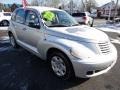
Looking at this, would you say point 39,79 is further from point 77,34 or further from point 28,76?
point 77,34

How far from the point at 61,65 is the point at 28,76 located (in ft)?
3.26

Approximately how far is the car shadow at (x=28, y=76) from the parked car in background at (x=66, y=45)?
0.25 metres

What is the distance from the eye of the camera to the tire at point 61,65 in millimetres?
4327

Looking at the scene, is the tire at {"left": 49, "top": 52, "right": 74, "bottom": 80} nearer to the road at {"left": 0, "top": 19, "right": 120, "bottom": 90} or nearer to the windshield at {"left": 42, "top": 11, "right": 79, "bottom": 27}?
the road at {"left": 0, "top": 19, "right": 120, "bottom": 90}

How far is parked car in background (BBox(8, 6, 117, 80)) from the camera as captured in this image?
4133 mm

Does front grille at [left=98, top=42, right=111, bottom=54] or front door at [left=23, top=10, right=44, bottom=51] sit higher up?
front door at [left=23, top=10, right=44, bottom=51]

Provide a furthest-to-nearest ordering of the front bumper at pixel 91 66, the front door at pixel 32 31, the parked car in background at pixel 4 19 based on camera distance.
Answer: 1. the parked car in background at pixel 4 19
2. the front door at pixel 32 31
3. the front bumper at pixel 91 66

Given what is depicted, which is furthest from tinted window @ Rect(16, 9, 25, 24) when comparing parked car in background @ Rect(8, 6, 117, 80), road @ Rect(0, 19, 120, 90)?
road @ Rect(0, 19, 120, 90)

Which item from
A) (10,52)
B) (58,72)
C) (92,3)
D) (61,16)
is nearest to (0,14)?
(10,52)

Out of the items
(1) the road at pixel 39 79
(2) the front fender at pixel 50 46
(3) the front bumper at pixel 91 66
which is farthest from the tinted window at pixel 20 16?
(3) the front bumper at pixel 91 66

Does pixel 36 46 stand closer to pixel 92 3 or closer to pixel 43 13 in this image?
pixel 43 13

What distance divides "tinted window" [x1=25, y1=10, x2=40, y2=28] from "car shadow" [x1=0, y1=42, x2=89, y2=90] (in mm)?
1256

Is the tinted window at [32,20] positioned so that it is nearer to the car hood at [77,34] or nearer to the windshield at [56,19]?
the windshield at [56,19]

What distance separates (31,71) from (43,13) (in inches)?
70.2
